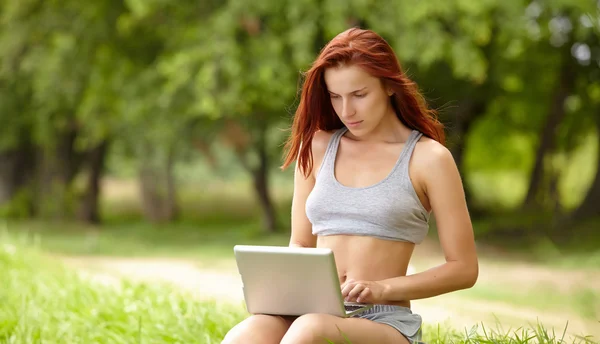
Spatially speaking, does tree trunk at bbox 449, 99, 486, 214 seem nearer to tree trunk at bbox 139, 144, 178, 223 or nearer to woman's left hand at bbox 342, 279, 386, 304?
tree trunk at bbox 139, 144, 178, 223

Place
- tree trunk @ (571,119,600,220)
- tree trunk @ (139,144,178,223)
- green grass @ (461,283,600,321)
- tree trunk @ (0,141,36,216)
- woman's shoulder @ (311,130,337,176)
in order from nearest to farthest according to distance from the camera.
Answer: woman's shoulder @ (311,130,337,176)
green grass @ (461,283,600,321)
tree trunk @ (571,119,600,220)
tree trunk @ (0,141,36,216)
tree trunk @ (139,144,178,223)

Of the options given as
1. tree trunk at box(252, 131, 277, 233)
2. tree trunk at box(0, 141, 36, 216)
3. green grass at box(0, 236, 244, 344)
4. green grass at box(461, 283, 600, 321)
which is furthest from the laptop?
tree trunk at box(0, 141, 36, 216)

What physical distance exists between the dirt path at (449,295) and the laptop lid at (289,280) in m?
3.72

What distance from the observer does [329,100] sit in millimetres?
2928

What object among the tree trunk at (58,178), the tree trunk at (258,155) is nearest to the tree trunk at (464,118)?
the tree trunk at (258,155)

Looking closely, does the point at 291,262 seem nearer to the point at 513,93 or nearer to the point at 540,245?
the point at 540,245

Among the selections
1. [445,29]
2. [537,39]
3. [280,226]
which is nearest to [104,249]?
[280,226]

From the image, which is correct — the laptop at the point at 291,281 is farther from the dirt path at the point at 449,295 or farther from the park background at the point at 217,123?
the dirt path at the point at 449,295

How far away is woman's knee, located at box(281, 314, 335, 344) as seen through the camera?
246 cm

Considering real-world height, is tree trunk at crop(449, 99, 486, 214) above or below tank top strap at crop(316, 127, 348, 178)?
below

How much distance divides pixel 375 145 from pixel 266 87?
10.6m

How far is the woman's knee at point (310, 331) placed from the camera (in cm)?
246

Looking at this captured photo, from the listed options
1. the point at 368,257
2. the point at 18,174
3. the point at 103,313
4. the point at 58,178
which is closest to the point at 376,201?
the point at 368,257

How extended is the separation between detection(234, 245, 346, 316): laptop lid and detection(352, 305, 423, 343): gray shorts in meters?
0.16
